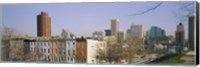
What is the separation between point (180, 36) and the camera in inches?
119

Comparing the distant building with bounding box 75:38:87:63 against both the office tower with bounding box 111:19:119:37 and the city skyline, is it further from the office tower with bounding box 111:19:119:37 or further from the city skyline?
the office tower with bounding box 111:19:119:37

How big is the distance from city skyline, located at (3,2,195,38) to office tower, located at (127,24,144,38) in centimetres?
4

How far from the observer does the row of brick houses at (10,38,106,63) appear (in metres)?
3.22

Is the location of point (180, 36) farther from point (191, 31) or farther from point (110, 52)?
point (110, 52)

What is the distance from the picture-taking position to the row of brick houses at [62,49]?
3225mm

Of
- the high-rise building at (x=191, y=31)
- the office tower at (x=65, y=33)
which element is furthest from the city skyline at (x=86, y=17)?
the high-rise building at (x=191, y=31)

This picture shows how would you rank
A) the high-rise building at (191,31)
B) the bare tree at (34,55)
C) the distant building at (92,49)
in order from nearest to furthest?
the high-rise building at (191,31) → the distant building at (92,49) → the bare tree at (34,55)

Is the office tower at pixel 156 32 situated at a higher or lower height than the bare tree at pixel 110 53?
higher

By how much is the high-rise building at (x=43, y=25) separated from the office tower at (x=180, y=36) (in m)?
1.26

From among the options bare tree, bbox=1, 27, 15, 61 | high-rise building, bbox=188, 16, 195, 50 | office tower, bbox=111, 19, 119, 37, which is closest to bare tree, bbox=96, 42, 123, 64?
office tower, bbox=111, 19, 119, 37

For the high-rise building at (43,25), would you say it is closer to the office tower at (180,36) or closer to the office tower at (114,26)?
the office tower at (114,26)

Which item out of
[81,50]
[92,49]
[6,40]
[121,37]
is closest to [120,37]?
[121,37]

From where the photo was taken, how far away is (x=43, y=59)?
10.8 ft

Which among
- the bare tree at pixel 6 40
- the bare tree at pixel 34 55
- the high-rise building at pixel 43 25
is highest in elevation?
the high-rise building at pixel 43 25
